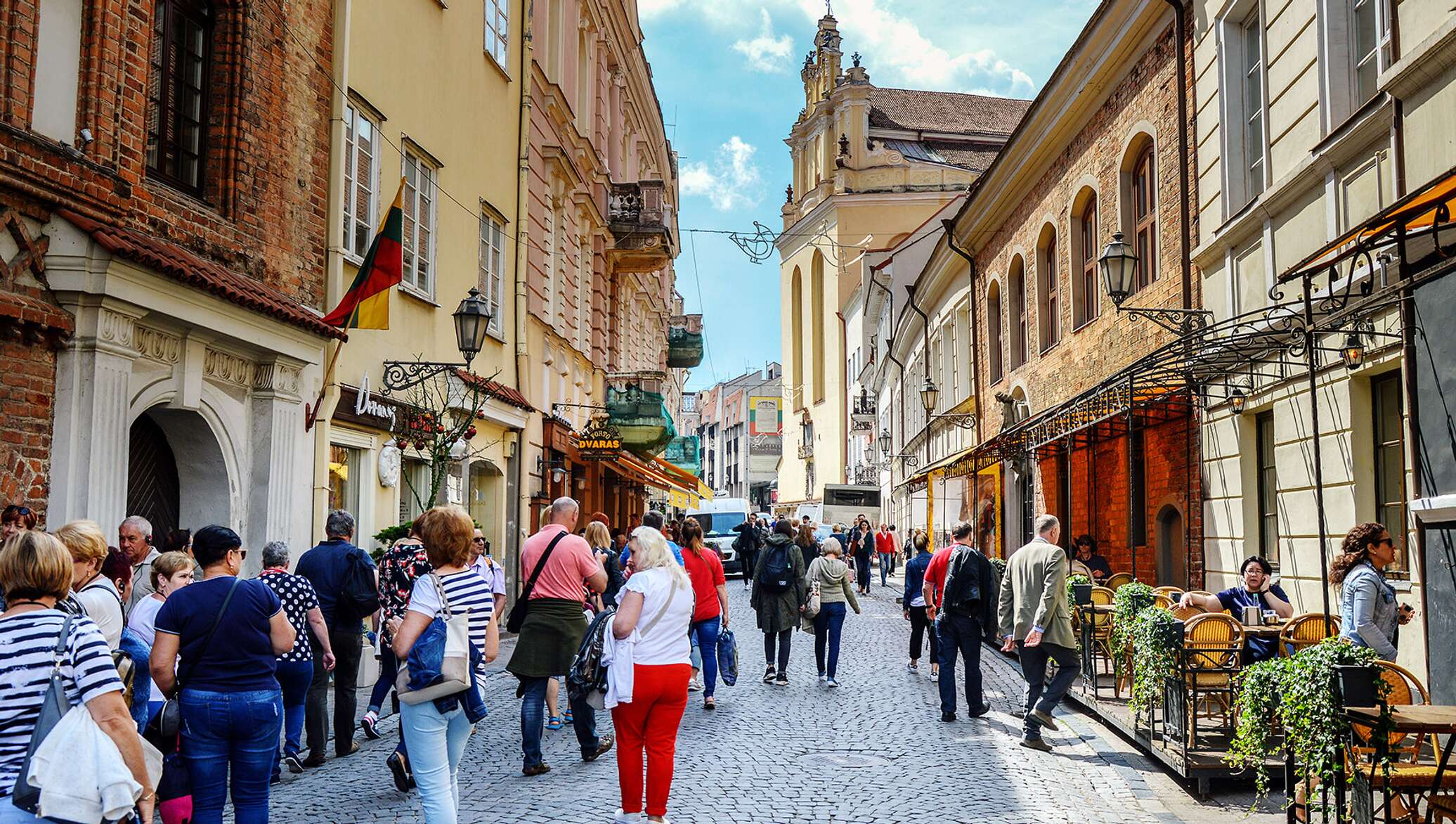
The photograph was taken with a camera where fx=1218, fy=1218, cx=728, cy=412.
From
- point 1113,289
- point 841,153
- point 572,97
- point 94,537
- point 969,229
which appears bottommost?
point 94,537

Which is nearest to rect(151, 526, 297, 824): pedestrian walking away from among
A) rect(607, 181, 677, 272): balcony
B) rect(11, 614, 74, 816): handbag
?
rect(11, 614, 74, 816): handbag

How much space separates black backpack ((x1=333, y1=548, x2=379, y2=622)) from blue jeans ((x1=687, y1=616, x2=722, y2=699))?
353 cm

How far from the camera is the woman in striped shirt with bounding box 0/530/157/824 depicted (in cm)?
374

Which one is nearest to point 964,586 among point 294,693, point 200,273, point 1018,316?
A: point 294,693

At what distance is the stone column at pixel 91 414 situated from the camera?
26.5 feet

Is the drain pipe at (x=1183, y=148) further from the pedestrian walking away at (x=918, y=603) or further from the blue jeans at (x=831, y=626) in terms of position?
the blue jeans at (x=831, y=626)

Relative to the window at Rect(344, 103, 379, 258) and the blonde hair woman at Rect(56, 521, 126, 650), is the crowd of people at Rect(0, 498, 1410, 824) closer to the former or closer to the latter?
the blonde hair woman at Rect(56, 521, 126, 650)

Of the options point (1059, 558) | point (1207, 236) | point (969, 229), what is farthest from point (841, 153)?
point (1059, 558)

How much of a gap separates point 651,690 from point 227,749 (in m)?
2.08

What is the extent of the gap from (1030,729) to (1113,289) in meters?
5.83

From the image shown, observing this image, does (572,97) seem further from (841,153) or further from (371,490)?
(841,153)

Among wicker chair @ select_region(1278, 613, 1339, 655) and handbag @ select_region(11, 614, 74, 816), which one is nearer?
handbag @ select_region(11, 614, 74, 816)

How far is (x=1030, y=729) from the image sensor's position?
9.59 meters

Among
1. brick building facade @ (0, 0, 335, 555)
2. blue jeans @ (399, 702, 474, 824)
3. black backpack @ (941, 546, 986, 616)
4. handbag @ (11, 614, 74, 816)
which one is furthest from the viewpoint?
black backpack @ (941, 546, 986, 616)
